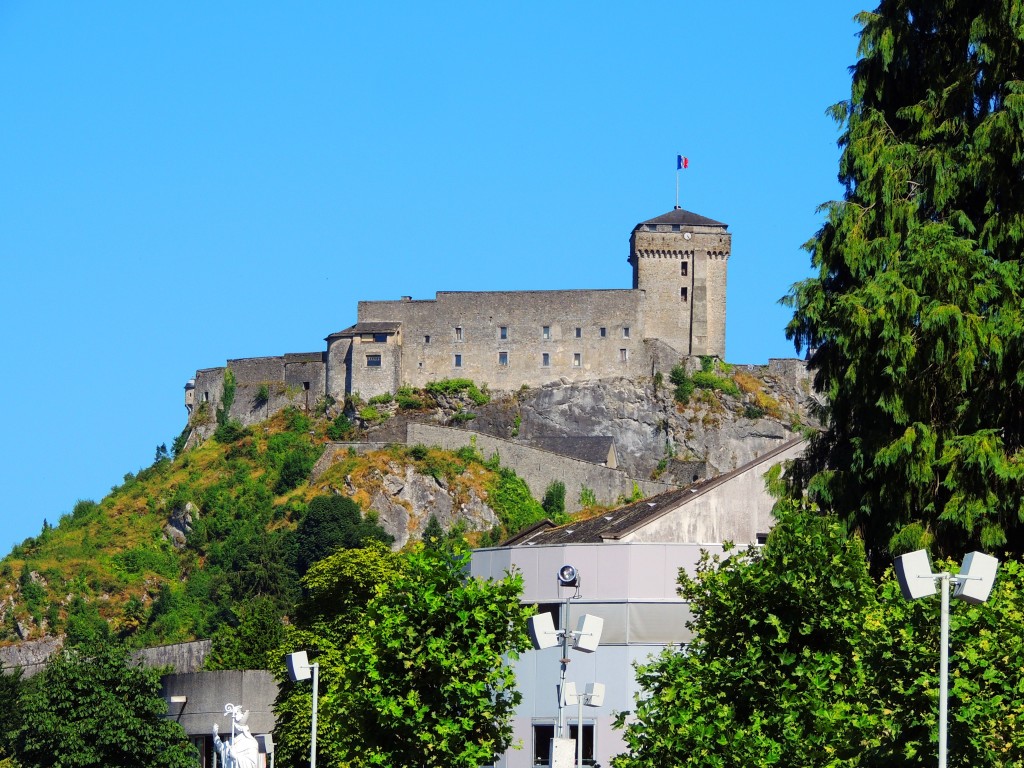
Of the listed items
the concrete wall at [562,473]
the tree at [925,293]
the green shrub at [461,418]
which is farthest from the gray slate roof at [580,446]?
the tree at [925,293]

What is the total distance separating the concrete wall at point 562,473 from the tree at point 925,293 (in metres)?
69.8

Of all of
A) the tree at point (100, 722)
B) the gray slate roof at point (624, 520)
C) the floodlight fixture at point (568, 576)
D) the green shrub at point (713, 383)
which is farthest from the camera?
the green shrub at point (713, 383)

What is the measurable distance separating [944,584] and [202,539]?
9110cm

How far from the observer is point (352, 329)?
11625cm

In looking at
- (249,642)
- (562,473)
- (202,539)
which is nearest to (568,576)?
(249,642)

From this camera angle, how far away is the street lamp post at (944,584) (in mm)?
19469

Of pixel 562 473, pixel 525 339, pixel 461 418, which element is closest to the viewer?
pixel 562 473

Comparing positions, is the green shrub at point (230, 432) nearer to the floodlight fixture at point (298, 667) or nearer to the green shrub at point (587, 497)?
the green shrub at point (587, 497)

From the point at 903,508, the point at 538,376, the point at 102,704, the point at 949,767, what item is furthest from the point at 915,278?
the point at 538,376

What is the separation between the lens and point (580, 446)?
358 feet

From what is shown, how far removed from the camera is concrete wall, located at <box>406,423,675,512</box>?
103812 mm

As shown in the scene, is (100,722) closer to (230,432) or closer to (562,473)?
(562,473)

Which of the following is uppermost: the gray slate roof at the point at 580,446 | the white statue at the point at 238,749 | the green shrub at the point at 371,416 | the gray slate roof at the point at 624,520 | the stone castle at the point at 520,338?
the stone castle at the point at 520,338

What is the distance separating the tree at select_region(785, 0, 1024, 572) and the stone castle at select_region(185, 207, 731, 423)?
262ft
